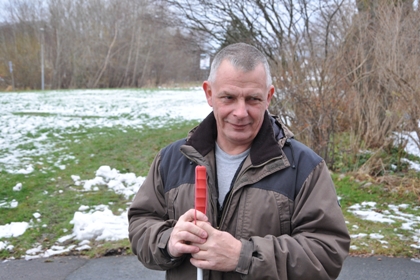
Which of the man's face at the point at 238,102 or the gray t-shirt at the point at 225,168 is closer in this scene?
the man's face at the point at 238,102

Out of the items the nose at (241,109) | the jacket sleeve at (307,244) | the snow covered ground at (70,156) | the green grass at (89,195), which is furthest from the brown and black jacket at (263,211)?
the snow covered ground at (70,156)

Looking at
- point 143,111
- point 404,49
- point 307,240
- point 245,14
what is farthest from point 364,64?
point 143,111

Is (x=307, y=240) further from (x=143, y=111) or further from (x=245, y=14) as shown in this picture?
(x=143, y=111)

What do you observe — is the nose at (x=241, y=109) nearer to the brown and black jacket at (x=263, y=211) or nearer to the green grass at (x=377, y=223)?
the brown and black jacket at (x=263, y=211)

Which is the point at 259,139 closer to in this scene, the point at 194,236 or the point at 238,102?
the point at 238,102

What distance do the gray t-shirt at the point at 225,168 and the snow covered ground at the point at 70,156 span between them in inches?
146

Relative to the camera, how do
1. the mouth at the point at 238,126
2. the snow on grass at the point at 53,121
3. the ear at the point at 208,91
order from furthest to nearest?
the snow on grass at the point at 53,121
the ear at the point at 208,91
the mouth at the point at 238,126

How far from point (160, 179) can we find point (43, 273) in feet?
10.3

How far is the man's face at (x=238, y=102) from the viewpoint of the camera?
6.59 ft

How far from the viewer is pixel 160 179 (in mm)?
2258

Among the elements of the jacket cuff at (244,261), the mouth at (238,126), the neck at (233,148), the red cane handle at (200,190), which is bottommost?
the jacket cuff at (244,261)

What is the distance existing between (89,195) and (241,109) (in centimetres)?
578

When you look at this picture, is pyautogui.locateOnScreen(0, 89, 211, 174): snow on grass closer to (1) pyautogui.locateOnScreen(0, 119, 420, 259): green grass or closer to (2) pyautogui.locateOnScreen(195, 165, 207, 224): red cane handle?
(1) pyautogui.locateOnScreen(0, 119, 420, 259): green grass

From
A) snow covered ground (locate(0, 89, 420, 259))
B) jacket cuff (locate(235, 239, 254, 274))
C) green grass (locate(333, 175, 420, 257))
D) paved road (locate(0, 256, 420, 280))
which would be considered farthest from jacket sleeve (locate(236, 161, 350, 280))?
snow covered ground (locate(0, 89, 420, 259))
